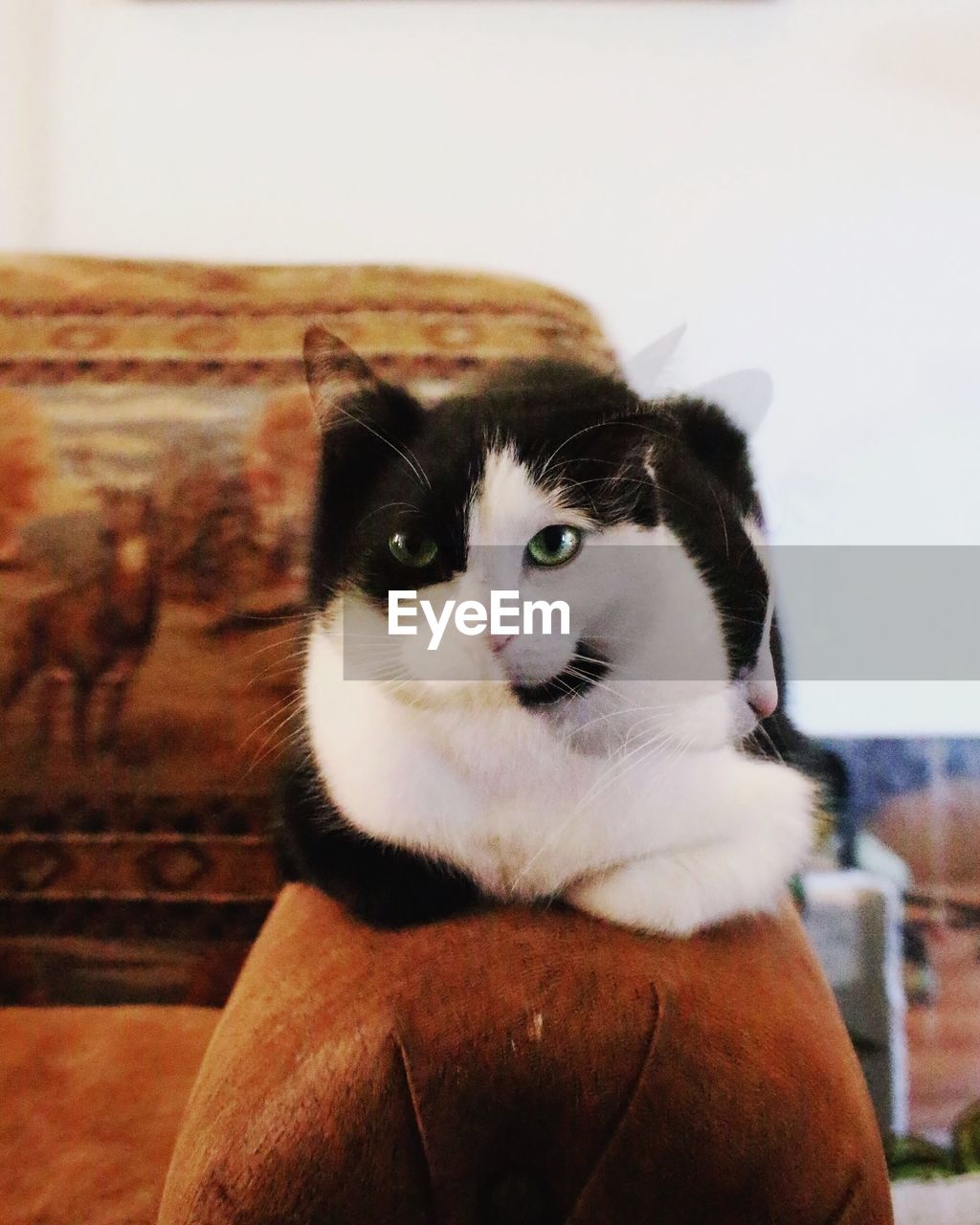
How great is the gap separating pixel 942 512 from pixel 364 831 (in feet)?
1.60

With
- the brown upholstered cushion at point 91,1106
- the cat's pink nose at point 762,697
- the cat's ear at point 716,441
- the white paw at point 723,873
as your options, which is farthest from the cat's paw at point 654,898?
the brown upholstered cushion at point 91,1106

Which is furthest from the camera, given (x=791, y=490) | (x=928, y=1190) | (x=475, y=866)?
(x=928, y=1190)

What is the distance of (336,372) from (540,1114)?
412mm

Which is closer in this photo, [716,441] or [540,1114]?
[540,1114]

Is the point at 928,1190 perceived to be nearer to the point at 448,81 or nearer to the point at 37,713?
the point at 37,713

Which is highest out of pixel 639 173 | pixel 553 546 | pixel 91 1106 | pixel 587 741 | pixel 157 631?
pixel 639 173

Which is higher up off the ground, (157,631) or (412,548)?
(412,548)

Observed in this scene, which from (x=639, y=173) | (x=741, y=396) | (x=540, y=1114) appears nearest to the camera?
(x=540, y=1114)

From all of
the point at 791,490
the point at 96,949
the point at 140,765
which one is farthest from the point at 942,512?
the point at 96,949

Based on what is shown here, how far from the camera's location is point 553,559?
458 mm

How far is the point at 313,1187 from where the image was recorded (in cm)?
36

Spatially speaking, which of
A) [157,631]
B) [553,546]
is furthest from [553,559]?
[157,631]

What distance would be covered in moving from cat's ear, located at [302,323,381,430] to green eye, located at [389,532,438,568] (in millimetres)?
97

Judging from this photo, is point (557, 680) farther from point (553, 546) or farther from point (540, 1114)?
point (540, 1114)
